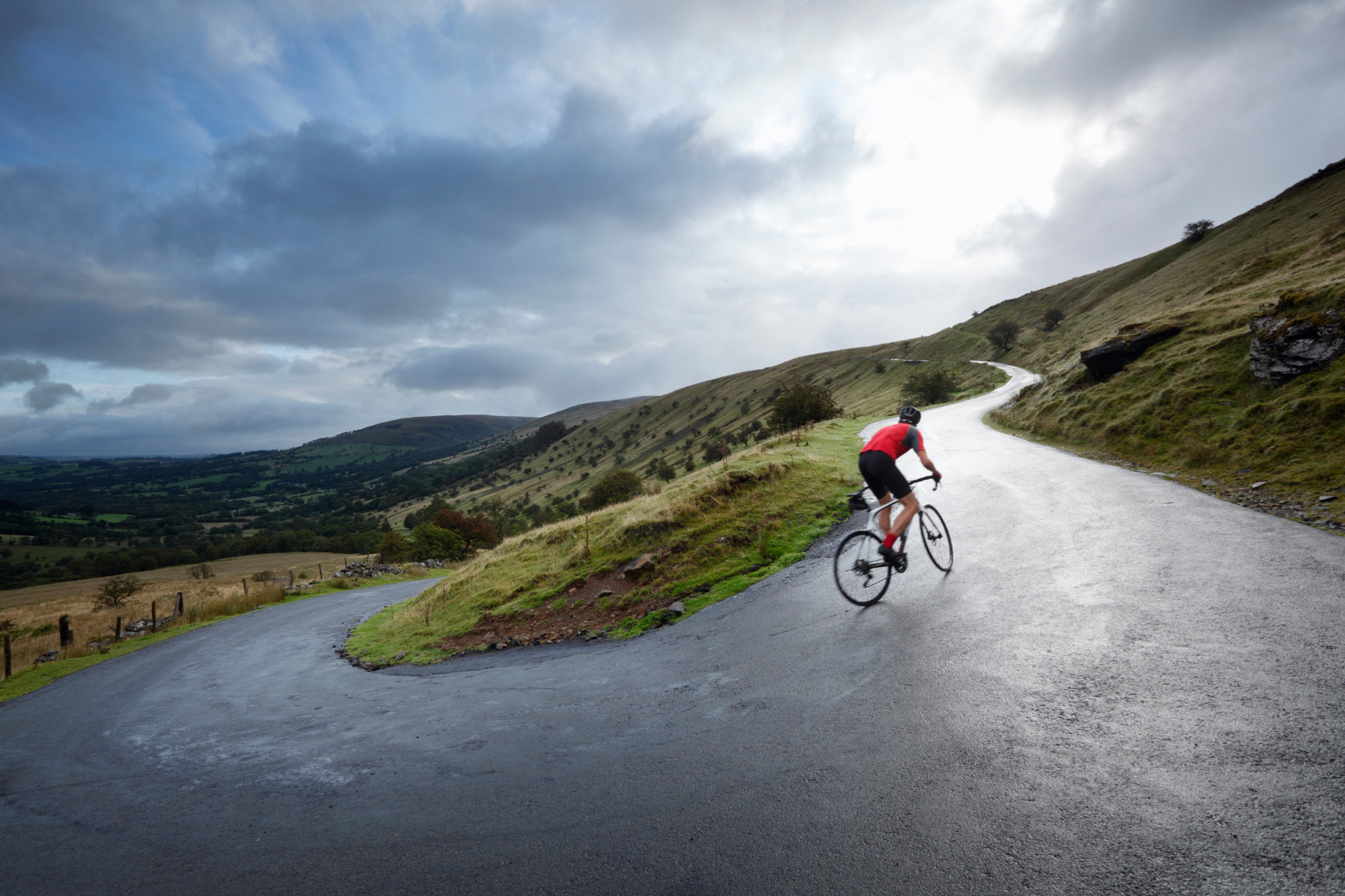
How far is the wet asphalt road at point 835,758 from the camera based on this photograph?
3.57 metres

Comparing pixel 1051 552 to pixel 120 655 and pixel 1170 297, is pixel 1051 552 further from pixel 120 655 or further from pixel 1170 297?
pixel 1170 297

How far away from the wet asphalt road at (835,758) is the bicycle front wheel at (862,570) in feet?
1.30

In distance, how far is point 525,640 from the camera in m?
12.7

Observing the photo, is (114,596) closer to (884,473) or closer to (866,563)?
(866,563)

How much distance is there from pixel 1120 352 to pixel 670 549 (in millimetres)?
24038

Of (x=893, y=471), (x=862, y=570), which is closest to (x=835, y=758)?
(x=862, y=570)

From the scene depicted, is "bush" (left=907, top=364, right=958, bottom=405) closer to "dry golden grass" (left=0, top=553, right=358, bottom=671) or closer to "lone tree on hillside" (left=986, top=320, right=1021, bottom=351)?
"lone tree on hillside" (left=986, top=320, right=1021, bottom=351)

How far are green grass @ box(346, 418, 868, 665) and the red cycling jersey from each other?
13.6 feet

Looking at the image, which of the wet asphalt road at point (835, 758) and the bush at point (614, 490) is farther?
the bush at point (614, 490)

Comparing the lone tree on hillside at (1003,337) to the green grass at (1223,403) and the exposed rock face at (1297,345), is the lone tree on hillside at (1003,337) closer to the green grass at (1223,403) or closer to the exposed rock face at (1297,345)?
the green grass at (1223,403)

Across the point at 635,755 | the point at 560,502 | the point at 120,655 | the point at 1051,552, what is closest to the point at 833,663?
the point at 635,755

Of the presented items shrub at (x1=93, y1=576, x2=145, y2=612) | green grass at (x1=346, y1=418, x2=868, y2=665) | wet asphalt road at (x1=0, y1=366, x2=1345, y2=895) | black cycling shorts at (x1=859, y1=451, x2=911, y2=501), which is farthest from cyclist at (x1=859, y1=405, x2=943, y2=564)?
shrub at (x1=93, y1=576, x2=145, y2=612)

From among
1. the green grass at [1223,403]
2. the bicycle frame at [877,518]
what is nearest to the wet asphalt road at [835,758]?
the bicycle frame at [877,518]

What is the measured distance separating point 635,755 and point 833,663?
267cm
